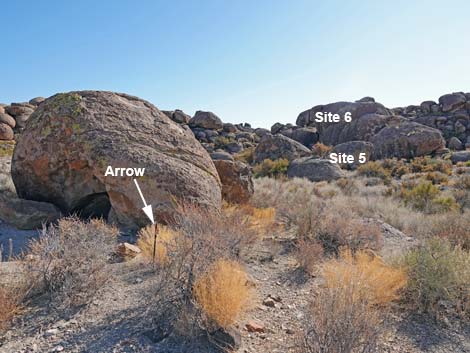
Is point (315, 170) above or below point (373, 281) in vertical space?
above

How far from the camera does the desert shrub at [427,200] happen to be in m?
9.38

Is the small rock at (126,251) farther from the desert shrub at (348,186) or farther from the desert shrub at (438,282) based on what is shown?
the desert shrub at (348,186)

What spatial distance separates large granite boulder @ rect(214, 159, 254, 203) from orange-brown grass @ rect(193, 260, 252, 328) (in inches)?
183

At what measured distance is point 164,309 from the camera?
2791 millimetres

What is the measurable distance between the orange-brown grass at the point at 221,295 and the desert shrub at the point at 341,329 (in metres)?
0.65

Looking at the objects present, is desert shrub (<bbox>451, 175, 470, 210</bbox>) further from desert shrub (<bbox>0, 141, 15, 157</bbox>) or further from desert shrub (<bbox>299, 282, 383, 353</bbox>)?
desert shrub (<bbox>0, 141, 15, 157</bbox>)

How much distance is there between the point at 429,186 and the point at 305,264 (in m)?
9.57

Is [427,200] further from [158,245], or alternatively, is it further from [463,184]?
[158,245]

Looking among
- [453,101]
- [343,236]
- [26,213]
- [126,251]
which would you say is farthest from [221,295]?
[453,101]

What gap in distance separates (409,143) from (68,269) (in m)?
24.1

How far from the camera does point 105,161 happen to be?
551 cm

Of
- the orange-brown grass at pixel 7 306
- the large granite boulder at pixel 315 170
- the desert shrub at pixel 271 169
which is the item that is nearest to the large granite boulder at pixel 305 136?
the desert shrub at pixel 271 169

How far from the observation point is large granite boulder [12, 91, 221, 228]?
549cm

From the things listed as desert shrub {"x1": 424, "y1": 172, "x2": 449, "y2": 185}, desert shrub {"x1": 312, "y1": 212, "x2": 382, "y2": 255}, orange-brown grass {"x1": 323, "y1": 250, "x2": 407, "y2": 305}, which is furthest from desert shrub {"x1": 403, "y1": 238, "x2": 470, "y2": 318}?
desert shrub {"x1": 424, "y1": 172, "x2": 449, "y2": 185}
